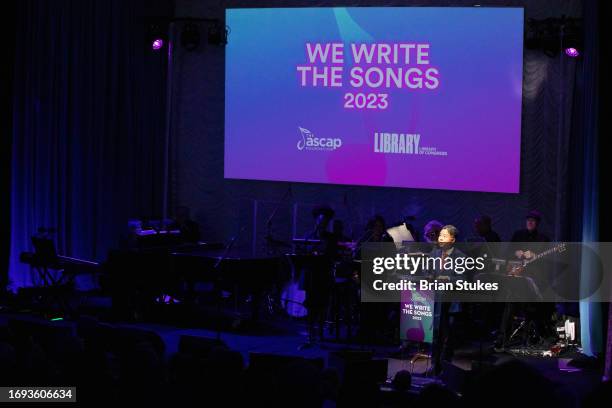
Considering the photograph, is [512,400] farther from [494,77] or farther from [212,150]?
[212,150]

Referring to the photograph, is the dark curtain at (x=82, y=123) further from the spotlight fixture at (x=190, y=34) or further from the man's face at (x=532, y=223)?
the man's face at (x=532, y=223)

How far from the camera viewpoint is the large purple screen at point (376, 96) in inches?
446

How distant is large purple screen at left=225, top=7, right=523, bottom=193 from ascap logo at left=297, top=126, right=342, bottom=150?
0.01 m

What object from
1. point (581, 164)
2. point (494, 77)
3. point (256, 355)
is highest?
point (494, 77)

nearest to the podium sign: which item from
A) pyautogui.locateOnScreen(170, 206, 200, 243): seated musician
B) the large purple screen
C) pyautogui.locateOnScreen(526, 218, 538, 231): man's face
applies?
pyautogui.locateOnScreen(526, 218, 538, 231): man's face

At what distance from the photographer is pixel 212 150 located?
12.9 meters

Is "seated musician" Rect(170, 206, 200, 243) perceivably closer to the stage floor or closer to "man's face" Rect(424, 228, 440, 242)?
the stage floor

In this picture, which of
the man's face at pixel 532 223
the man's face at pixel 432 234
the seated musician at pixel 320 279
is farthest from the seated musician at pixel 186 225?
the man's face at pixel 532 223

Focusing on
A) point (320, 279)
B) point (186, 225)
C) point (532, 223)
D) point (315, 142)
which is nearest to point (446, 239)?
point (320, 279)

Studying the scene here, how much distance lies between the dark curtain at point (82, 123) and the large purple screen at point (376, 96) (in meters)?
1.32

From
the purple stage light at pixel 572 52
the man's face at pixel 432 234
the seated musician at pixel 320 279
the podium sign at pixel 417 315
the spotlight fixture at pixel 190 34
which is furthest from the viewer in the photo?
the spotlight fixture at pixel 190 34

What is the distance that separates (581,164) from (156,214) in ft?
20.3

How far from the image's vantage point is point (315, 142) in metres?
12.1

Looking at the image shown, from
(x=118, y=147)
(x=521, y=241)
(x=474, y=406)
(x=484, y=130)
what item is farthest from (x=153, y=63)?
(x=474, y=406)
